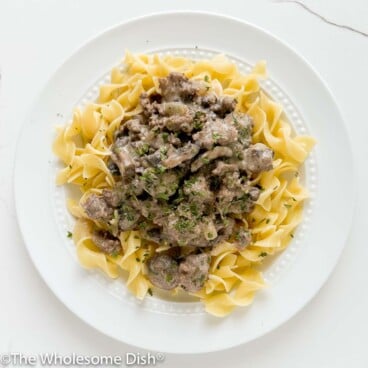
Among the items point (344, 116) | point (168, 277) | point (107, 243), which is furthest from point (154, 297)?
point (344, 116)

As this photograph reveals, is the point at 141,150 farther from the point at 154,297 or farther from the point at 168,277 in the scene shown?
the point at 154,297

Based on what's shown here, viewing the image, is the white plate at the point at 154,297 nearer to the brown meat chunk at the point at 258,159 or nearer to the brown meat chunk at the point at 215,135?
the brown meat chunk at the point at 258,159

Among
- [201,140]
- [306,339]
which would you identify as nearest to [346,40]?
[201,140]

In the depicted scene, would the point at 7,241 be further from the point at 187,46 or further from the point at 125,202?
the point at 187,46

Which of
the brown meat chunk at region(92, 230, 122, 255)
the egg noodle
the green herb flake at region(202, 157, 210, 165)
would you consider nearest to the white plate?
the egg noodle
